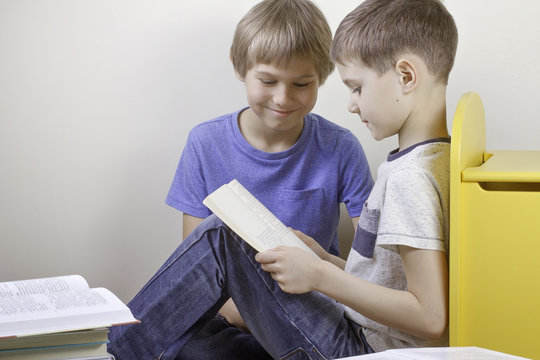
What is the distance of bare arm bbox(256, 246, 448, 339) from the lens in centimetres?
89

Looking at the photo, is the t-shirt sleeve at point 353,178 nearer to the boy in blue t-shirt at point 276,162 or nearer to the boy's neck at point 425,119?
the boy in blue t-shirt at point 276,162

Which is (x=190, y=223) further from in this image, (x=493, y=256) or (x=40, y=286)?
(x=493, y=256)

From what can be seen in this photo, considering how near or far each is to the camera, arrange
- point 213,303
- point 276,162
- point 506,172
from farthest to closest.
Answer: point 276,162 → point 213,303 → point 506,172

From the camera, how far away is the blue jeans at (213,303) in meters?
1.04

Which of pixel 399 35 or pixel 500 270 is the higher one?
pixel 399 35

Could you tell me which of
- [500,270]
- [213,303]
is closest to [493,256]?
[500,270]

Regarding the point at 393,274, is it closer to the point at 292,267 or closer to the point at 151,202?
the point at 292,267

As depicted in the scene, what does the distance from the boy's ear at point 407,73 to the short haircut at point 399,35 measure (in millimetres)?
13

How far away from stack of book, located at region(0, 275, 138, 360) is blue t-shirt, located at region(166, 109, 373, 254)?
2.02 feet

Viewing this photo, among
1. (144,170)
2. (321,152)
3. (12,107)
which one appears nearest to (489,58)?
(321,152)

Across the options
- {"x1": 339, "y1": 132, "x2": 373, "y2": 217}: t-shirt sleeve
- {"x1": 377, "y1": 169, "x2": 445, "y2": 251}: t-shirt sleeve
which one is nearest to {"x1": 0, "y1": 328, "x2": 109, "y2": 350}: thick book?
{"x1": 377, "y1": 169, "x2": 445, "y2": 251}: t-shirt sleeve

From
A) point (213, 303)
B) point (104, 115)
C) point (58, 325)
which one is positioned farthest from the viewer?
point (104, 115)

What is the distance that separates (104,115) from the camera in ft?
5.29

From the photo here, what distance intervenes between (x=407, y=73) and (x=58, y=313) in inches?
23.4
